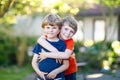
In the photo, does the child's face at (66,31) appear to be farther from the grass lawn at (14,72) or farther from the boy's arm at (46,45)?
the grass lawn at (14,72)

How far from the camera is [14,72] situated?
697 inches

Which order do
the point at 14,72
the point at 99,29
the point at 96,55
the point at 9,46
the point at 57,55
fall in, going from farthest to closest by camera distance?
the point at 99,29
the point at 9,46
the point at 14,72
the point at 96,55
the point at 57,55

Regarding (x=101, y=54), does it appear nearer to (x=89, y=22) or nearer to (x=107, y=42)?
(x=107, y=42)

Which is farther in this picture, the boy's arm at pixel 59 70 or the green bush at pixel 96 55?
the green bush at pixel 96 55

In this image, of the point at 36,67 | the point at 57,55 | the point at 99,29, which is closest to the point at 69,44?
the point at 57,55

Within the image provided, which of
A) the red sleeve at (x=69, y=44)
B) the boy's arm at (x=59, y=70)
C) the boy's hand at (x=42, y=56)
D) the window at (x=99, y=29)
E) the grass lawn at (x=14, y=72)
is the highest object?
the red sleeve at (x=69, y=44)

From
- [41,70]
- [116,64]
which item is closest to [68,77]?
[41,70]

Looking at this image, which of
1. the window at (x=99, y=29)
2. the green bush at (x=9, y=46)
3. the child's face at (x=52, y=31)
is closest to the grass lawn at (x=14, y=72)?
the green bush at (x=9, y=46)

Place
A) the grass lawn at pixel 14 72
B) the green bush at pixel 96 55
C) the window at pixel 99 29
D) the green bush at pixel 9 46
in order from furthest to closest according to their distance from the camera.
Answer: the window at pixel 99 29 < the green bush at pixel 9 46 < the green bush at pixel 96 55 < the grass lawn at pixel 14 72

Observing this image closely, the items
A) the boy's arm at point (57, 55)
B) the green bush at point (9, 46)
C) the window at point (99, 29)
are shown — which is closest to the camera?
the boy's arm at point (57, 55)

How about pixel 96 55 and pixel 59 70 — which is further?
pixel 96 55

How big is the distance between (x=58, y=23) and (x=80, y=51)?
13605 millimetres

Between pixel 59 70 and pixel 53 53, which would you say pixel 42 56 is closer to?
pixel 53 53

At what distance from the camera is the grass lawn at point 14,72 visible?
1630 centimetres
